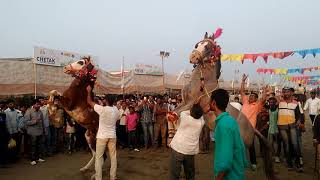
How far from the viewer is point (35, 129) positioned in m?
10.9

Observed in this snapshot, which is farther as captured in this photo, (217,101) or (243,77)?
(243,77)

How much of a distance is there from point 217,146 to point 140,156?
28.5 feet

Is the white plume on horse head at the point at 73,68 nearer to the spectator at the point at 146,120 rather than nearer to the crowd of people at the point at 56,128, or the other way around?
the crowd of people at the point at 56,128

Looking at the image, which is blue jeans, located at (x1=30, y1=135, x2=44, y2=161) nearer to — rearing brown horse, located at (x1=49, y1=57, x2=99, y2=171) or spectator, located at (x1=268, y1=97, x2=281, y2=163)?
rearing brown horse, located at (x1=49, y1=57, x2=99, y2=171)

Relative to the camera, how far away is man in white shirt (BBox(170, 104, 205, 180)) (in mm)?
6031

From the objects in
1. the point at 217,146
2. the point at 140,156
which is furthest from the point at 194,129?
the point at 140,156

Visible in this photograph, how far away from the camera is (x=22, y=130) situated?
1168 centimetres

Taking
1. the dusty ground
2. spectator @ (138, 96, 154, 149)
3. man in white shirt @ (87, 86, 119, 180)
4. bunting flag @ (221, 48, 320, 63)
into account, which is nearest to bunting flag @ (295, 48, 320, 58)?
bunting flag @ (221, 48, 320, 63)

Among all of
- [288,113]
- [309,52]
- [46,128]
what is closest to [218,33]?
[288,113]

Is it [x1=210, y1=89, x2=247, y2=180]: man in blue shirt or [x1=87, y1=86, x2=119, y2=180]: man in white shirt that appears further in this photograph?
[x1=87, y1=86, x2=119, y2=180]: man in white shirt

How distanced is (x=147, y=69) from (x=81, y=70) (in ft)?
56.4

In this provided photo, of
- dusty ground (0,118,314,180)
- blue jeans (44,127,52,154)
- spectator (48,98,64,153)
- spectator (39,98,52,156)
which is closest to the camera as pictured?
dusty ground (0,118,314,180)

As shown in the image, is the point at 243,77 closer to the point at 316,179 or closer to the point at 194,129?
the point at 194,129

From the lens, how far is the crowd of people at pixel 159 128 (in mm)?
6014
